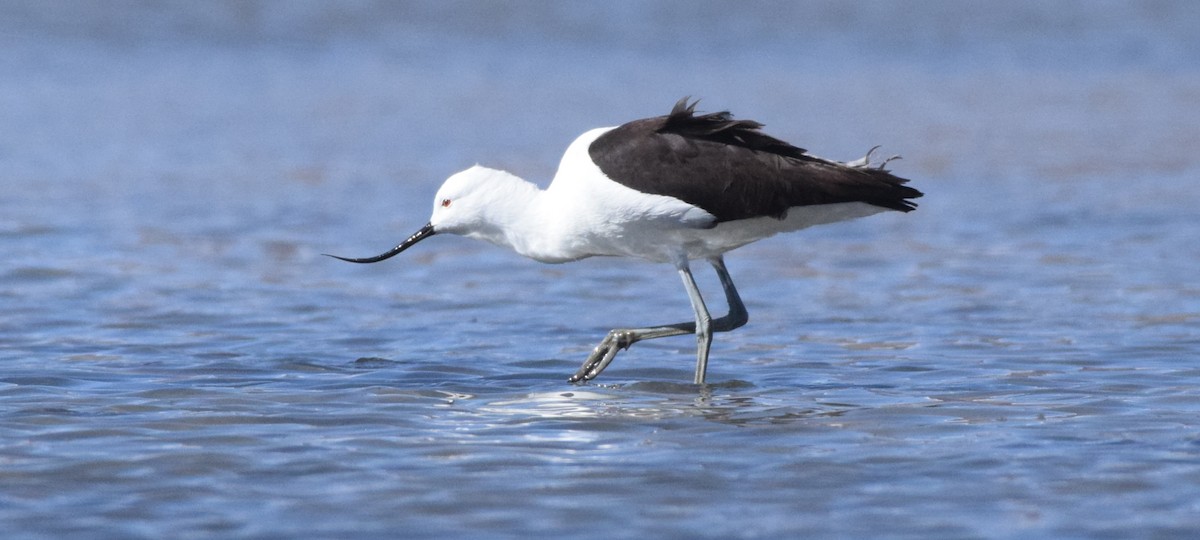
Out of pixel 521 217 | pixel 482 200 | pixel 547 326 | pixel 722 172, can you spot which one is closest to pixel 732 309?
pixel 722 172

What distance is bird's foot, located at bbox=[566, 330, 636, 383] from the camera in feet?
25.1

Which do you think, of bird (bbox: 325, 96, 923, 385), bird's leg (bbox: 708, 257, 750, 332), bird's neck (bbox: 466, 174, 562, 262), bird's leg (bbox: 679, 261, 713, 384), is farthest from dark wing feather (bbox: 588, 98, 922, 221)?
bird's leg (bbox: 708, 257, 750, 332)

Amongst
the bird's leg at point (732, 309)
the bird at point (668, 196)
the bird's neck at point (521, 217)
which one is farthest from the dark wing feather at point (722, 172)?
the bird's leg at point (732, 309)

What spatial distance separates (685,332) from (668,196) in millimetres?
917

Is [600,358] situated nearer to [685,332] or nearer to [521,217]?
[685,332]

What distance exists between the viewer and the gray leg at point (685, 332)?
7.64 meters

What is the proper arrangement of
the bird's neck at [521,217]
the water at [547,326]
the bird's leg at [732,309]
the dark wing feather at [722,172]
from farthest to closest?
the bird's leg at [732,309] < the bird's neck at [521,217] < the dark wing feather at [722,172] < the water at [547,326]

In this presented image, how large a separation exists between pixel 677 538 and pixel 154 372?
3.41 metres

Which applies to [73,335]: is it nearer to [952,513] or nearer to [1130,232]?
[952,513]

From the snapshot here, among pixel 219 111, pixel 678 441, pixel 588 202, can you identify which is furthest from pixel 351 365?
pixel 219 111

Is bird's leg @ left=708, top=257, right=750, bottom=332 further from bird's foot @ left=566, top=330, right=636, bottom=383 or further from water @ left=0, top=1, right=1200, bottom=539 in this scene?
bird's foot @ left=566, top=330, right=636, bottom=383

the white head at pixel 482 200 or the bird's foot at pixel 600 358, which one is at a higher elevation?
the white head at pixel 482 200

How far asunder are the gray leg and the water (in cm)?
14

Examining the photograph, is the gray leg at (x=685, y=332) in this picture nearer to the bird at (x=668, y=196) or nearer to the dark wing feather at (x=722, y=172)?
the bird at (x=668, y=196)
